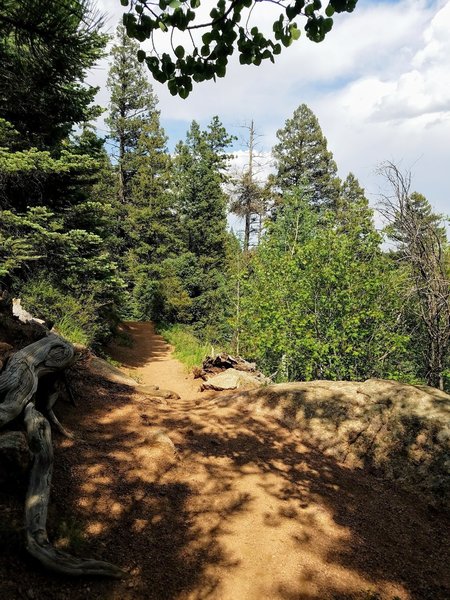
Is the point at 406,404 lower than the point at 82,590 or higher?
higher

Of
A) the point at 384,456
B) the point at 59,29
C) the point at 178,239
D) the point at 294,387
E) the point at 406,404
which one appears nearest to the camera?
the point at 59,29

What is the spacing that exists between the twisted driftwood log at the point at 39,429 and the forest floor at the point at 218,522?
113 millimetres

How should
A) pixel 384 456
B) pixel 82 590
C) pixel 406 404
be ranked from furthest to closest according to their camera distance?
pixel 406 404 → pixel 384 456 → pixel 82 590

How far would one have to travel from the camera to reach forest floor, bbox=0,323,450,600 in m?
3.46

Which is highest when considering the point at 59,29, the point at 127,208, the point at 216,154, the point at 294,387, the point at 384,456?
the point at 216,154

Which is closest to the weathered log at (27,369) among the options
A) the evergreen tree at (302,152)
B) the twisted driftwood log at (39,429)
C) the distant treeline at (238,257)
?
the twisted driftwood log at (39,429)

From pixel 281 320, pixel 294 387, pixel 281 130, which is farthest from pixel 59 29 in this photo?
pixel 281 130

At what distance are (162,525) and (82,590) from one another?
122cm

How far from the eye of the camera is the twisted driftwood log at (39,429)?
3.10 meters

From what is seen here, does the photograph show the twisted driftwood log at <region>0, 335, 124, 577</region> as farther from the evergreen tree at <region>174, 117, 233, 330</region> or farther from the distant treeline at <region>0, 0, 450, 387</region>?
the evergreen tree at <region>174, 117, 233, 330</region>

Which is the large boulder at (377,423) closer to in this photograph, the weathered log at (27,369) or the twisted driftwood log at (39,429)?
the weathered log at (27,369)

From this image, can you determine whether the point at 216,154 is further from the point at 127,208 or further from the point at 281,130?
the point at 281,130

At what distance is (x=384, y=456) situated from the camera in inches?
255

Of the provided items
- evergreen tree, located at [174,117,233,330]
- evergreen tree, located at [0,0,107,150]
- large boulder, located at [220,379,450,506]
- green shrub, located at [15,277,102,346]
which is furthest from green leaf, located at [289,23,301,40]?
evergreen tree, located at [174,117,233,330]
